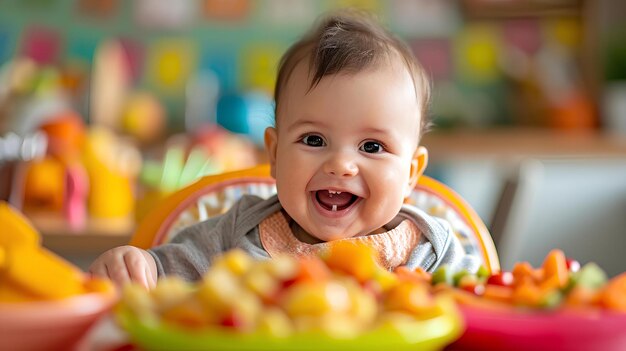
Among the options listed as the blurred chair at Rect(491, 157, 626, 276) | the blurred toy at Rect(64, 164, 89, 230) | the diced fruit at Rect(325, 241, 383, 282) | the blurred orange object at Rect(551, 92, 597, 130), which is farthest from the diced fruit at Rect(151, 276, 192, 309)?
the blurred orange object at Rect(551, 92, 597, 130)

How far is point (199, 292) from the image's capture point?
1.85ft

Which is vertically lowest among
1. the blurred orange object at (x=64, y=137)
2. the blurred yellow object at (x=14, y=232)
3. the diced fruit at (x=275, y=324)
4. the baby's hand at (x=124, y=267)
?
the blurred orange object at (x=64, y=137)

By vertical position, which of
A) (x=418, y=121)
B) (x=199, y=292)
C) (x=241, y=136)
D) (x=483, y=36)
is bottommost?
(x=241, y=136)

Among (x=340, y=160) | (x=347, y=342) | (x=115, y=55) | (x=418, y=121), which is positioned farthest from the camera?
(x=115, y=55)

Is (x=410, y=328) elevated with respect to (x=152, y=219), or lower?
elevated

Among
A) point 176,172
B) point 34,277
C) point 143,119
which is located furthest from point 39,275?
point 143,119

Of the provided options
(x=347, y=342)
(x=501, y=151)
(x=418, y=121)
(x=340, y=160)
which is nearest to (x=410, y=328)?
(x=347, y=342)

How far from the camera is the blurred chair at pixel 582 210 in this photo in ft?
13.1

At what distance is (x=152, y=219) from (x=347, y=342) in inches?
31.5

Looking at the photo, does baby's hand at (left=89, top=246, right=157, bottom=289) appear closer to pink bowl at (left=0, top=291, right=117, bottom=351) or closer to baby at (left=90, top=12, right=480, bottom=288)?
baby at (left=90, top=12, right=480, bottom=288)

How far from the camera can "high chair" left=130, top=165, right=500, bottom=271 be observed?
1.27 meters

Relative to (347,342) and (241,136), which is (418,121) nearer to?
(347,342)

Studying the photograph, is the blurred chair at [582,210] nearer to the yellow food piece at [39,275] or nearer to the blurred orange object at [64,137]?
Result: the blurred orange object at [64,137]

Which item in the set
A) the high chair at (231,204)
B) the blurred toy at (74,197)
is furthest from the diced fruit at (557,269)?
the blurred toy at (74,197)
